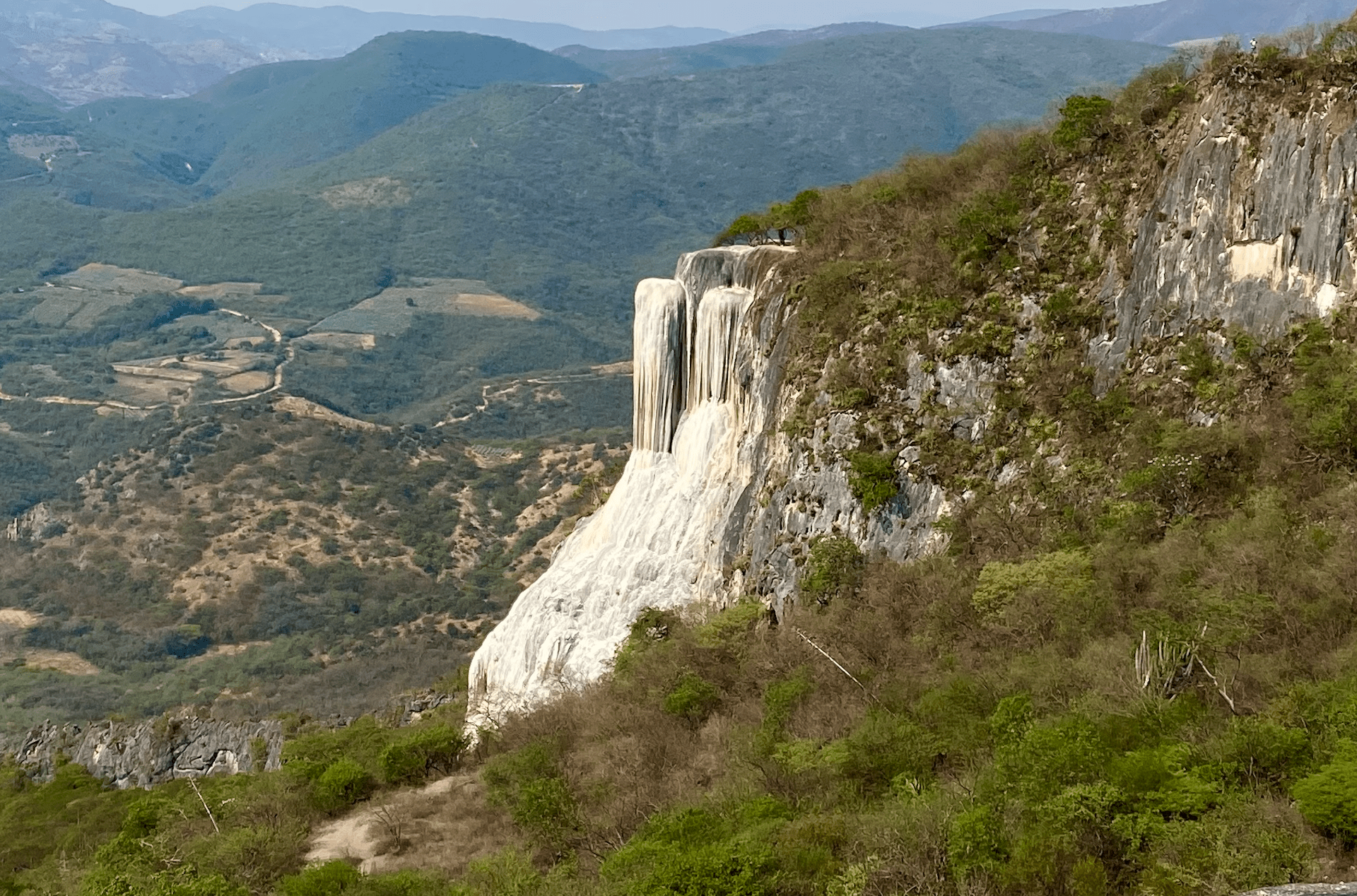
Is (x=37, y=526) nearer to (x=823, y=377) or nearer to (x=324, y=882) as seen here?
(x=823, y=377)

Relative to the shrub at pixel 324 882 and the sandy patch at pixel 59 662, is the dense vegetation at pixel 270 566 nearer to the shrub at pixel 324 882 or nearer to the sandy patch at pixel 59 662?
the sandy patch at pixel 59 662

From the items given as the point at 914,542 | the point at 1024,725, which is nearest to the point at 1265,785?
the point at 1024,725

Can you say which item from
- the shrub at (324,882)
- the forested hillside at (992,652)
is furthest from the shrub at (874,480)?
the shrub at (324,882)

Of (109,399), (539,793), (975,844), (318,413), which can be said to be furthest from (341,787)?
(109,399)

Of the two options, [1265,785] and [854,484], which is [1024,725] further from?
[854,484]

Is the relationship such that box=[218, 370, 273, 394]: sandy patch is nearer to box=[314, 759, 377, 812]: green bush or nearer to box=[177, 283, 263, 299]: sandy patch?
box=[177, 283, 263, 299]: sandy patch

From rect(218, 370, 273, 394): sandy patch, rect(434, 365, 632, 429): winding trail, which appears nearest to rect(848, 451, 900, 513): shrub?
rect(434, 365, 632, 429): winding trail
